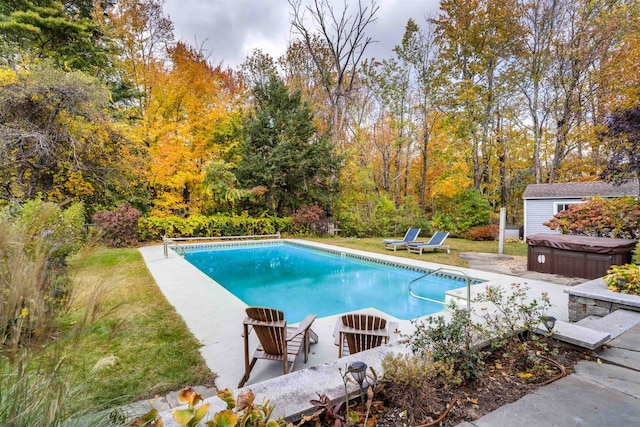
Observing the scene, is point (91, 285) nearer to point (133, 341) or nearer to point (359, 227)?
point (133, 341)

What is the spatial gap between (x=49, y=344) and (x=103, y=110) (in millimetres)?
10206

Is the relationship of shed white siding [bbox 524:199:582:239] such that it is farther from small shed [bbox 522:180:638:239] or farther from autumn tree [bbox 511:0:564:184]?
autumn tree [bbox 511:0:564:184]

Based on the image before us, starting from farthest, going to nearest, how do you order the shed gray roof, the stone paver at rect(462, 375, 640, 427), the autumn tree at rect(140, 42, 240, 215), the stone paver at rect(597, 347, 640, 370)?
the autumn tree at rect(140, 42, 240, 215) < the shed gray roof < the stone paver at rect(597, 347, 640, 370) < the stone paver at rect(462, 375, 640, 427)

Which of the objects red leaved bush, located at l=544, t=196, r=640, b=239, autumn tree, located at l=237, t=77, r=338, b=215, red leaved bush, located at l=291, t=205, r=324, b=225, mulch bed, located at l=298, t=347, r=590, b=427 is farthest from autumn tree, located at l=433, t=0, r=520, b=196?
mulch bed, located at l=298, t=347, r=590, b=427

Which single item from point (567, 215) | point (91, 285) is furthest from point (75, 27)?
point (567, 215)

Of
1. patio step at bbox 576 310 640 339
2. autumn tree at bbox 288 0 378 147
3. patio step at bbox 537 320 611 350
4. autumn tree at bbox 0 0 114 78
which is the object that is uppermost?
autumn tree at bbox 288 0 378 147

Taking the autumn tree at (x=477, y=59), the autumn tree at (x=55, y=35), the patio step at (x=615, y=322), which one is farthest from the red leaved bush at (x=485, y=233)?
the autumn tree at (x=55, y=35)

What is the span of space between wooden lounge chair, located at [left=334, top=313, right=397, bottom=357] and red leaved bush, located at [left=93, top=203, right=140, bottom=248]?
10809 millimetres

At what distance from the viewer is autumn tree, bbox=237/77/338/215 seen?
14727 millimetres

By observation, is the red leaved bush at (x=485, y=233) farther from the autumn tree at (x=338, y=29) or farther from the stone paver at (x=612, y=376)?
the stone paver at (x=612, y=376)

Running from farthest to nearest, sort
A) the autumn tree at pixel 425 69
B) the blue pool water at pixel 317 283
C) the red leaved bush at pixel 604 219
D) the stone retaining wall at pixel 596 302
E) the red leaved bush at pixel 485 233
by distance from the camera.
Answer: the autumn tree at pixel 425 69 → the red leaved bush at pixel 485 233 → the red leaved bush at pixel 604 219 → the blue pool water at pixel 317 283 → the stone retaining wall at pixel 596 302

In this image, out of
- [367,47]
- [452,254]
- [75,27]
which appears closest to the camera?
[452,254]

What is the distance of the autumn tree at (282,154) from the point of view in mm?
14727

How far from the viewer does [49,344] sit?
1.13 m
